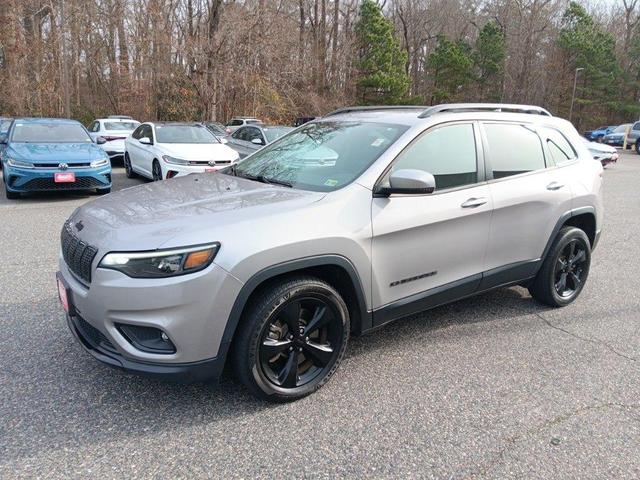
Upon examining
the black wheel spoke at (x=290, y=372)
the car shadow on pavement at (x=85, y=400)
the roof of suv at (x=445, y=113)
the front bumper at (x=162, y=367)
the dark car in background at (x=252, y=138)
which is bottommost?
the car shadow on pavement at (x=85, y=400)

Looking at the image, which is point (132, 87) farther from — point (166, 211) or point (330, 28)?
point (166, 211)

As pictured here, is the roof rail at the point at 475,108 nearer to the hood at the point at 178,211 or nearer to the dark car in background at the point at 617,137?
the hood at the point at 178,211

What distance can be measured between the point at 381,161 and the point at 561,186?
1.94m

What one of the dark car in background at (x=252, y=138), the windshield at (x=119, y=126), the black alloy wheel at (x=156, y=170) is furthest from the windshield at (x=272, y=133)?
the windshield at (x=119, y=126)

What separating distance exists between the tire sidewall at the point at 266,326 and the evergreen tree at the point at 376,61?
37709 millimetres

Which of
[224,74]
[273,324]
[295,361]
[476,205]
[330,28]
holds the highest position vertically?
[330,28]

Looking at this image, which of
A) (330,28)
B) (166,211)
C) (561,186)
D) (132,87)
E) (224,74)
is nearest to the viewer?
(166,211)

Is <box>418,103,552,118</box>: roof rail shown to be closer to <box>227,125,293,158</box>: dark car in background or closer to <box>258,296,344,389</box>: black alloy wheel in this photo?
<box>258,296,344,389</box>: black alloy wheel

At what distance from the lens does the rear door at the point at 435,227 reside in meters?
3.12

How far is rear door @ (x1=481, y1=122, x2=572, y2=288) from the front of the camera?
3773mm

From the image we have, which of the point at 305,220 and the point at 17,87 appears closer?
the point at 305,220

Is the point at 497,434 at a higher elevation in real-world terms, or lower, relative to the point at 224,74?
lower

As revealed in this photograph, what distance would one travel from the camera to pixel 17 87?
2686cm

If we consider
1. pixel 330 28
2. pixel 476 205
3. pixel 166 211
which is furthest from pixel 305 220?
pixel 330 28
